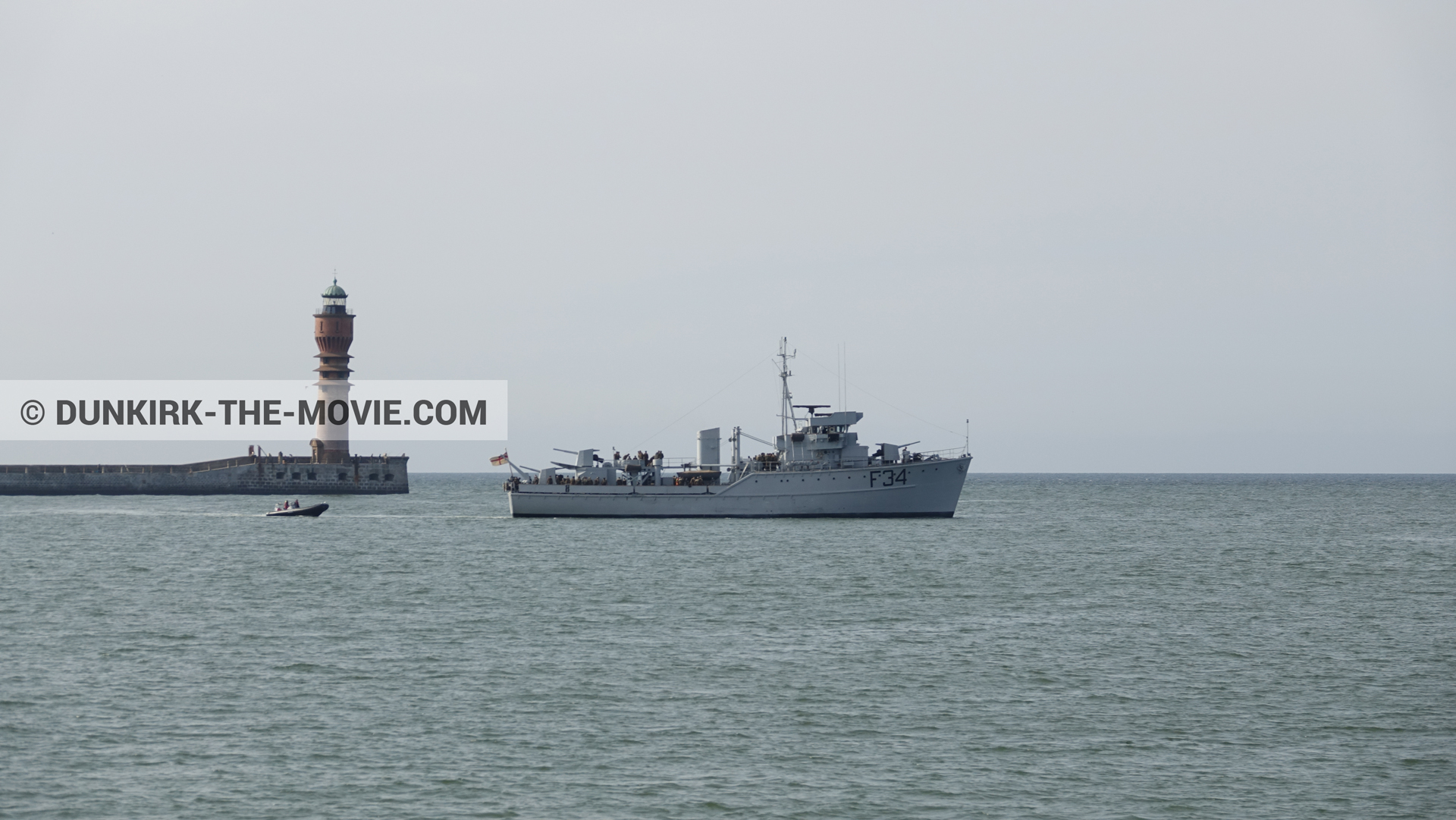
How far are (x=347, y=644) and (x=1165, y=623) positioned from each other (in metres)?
23.2

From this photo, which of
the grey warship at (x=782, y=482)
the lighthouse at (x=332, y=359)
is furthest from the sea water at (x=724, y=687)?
the lighthouse at (x=332, y=359)

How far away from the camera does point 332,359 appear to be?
129 meters

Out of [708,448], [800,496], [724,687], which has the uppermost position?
[708,448]

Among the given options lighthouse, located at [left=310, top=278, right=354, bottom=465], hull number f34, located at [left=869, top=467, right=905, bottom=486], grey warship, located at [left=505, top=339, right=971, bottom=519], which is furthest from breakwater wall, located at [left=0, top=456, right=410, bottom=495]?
hull number f34, located at [left=869, top=467, right=905, bottom=486]

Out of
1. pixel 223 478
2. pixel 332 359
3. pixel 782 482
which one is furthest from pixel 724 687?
pixel 223 478

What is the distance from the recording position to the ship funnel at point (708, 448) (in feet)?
272

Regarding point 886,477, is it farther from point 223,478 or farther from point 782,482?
point 223,478

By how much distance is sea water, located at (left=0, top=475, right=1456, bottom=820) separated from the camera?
20.6 m

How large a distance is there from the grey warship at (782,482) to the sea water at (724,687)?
58.7 ft

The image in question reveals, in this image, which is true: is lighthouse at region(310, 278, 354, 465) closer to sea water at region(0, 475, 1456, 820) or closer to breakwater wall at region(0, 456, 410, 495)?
breakwater wall at region(0, 456, 410, 495)

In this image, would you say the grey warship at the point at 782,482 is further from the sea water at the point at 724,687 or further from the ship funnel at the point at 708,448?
the sea water at the point at 724,687

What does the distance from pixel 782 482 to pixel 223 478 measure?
79.5m

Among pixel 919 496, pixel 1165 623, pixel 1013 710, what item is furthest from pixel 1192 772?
pixel 919 496

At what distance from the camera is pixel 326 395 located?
129 metres
